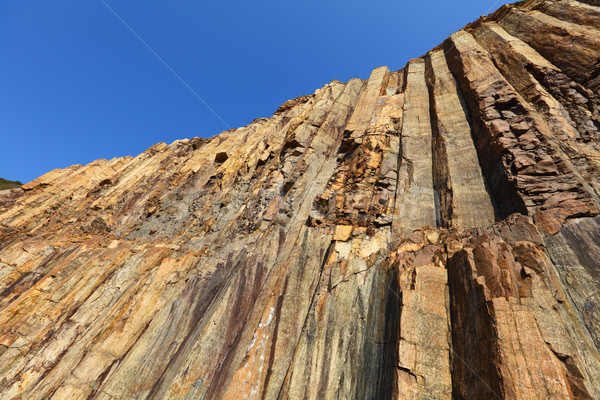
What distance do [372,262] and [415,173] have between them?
19.9 feet

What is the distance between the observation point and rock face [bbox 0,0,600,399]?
6.05 metres

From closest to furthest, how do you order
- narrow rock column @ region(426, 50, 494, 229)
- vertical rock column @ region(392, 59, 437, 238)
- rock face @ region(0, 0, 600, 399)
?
rock face @ region(0, 0, 600, 399)
narrow rock column @ region(426, 50, 494, 229)
vertical rock column @ region(392, 59, 437, 238)

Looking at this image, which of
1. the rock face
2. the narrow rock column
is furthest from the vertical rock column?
the narrow rock column

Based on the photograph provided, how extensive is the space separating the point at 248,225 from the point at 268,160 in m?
7.40

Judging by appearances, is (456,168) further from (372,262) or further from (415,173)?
(372,262)

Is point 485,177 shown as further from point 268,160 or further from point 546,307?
point 268,160

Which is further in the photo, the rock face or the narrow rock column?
the narrow rock column

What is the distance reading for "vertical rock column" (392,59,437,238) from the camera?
1115 centimetres

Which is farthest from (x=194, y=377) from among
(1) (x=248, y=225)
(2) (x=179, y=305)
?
(1) (x=248, y=225)

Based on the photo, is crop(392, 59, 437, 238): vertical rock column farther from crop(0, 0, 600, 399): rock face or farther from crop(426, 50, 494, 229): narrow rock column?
crop(426, 50, 494, 229): narrow rock column

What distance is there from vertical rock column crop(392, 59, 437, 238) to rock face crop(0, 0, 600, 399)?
9 cm

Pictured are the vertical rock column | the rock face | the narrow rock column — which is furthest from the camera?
the vertical rock column

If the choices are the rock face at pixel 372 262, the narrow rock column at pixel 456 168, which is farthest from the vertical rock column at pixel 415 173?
the narrow rock column at pixel 456 168

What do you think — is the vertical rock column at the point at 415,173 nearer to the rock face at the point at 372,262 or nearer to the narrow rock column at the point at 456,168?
the rock face at the point at 372,262
